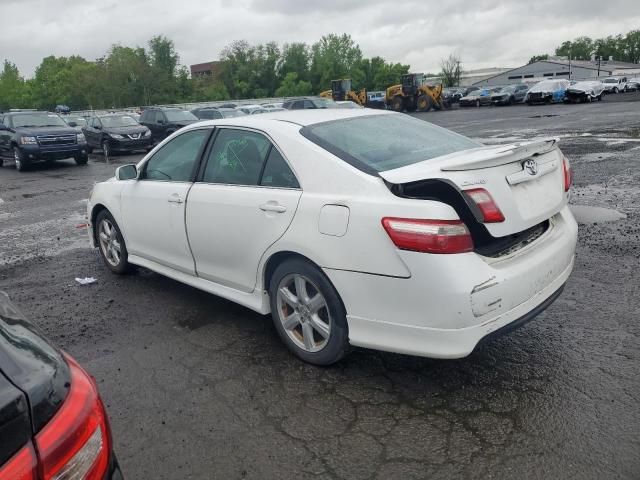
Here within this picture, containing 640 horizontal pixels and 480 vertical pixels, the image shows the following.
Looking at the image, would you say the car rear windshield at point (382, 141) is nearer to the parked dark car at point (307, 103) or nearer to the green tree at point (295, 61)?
the parked dark car at point (307, 103)

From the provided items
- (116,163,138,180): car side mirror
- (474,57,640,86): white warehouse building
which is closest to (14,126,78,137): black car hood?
(116,163,138,180): car side mirror

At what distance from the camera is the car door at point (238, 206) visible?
3652 millimetres

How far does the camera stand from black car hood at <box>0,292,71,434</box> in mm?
1435

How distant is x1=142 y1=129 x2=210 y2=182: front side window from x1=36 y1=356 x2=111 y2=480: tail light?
9.86ft

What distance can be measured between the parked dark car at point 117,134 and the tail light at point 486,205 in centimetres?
1847

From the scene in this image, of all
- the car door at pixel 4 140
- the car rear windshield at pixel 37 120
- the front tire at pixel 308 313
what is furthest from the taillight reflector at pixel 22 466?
the car door at pixel 4 140

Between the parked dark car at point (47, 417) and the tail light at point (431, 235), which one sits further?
the tail light at point (431, 235)

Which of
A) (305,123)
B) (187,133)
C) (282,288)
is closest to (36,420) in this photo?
(282,288)

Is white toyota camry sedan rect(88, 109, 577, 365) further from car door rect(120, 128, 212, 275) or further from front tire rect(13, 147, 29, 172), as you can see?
Result: front tire rect(13, 147, 29, 172)

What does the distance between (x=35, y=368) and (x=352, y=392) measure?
2.08 m

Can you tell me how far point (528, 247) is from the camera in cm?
333

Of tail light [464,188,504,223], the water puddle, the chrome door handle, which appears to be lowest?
the water puddle

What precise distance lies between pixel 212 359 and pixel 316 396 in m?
0.90

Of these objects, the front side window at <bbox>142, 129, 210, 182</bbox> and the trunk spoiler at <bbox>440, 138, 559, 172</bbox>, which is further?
the front side window at <bbox>142, 129, 210, 182</bbox>
